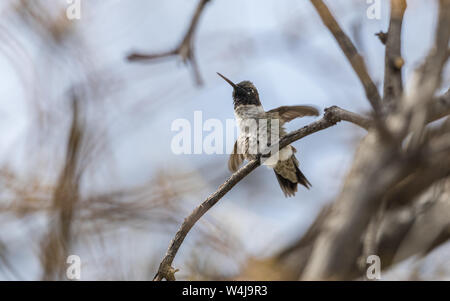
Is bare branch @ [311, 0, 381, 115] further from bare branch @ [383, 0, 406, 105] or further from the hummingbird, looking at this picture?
the hummingbird

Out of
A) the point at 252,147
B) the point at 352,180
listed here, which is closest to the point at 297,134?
the point at 352,180

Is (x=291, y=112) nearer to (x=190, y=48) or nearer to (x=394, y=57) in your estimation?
(x=190, y=48)

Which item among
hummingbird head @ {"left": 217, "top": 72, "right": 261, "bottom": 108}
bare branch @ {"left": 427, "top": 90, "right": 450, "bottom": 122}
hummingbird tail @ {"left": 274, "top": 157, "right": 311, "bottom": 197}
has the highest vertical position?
hummingbird head @ {"left": 217, "top": 72, "right": 261, "bottom": 108}

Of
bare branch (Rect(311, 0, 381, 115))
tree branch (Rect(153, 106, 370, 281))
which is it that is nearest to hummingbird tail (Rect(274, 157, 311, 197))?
tree branch (Rect(153, 106, 370, 281))

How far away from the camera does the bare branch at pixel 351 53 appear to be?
74.8 inches

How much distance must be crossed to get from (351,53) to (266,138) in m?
2.08

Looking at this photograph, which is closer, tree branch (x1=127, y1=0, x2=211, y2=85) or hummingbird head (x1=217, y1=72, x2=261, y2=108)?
tree branch (x1=127, y1=0, x2=211, y2=85)

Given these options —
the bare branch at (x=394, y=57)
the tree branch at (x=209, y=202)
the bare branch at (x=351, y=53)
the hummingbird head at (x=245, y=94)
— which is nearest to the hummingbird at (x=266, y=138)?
the hummingbird head at (x=245, y=94)

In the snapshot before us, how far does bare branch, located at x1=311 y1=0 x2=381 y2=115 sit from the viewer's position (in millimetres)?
1900

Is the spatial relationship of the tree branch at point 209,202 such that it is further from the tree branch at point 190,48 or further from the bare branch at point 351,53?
the tree branch at point 190,48

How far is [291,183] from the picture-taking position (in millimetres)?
4625

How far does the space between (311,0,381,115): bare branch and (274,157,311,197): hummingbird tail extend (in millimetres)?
2268

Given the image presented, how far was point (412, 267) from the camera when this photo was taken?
8.99ft
